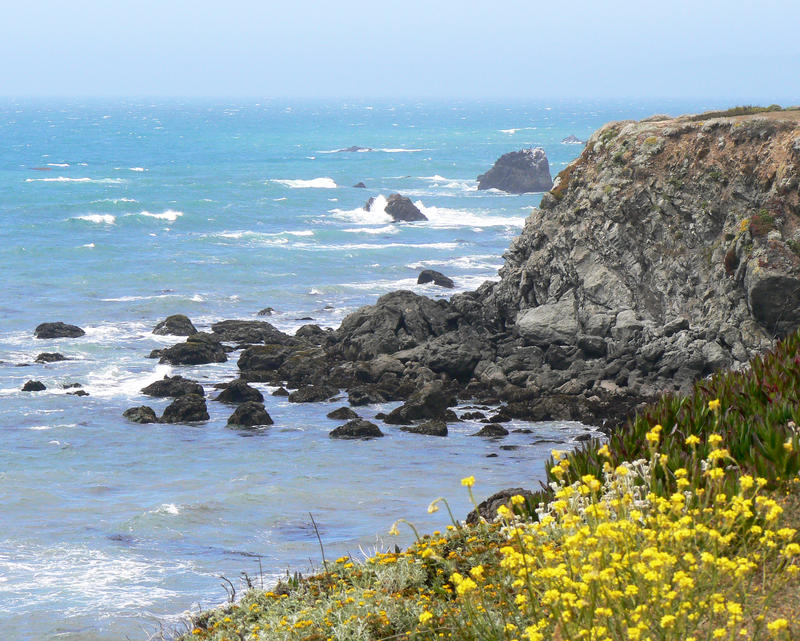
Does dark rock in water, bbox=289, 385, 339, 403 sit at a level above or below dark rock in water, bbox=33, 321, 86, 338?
below

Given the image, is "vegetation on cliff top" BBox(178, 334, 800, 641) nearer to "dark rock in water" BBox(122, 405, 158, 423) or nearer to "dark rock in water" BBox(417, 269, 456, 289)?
"dark rock in water" BBox(122, 405, 158, 423)

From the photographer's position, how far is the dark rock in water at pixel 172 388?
3861 centimetres

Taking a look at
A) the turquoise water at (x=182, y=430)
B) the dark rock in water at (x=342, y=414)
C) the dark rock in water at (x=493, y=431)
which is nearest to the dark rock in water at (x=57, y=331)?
the turquoise water at (x=182, y=430)

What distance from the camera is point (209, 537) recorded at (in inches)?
975

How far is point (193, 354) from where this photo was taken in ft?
143

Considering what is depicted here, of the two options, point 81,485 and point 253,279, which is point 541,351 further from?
point 253,279

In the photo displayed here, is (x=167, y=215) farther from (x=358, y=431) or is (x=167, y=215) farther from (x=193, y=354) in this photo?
(x=358, y=431)

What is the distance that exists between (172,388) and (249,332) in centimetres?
865

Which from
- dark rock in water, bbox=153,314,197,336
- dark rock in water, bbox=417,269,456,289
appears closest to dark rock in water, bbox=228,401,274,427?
dark rock in water, bbox=153,314,197,336

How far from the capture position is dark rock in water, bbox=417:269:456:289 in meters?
59.1

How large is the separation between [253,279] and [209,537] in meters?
39.3

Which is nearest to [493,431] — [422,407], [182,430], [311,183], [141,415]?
[422,407]

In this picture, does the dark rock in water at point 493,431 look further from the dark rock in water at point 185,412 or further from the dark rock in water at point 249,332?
the dark rock in water at point 249,332

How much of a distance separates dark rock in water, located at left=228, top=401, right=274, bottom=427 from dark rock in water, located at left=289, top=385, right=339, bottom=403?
2.93 meters
